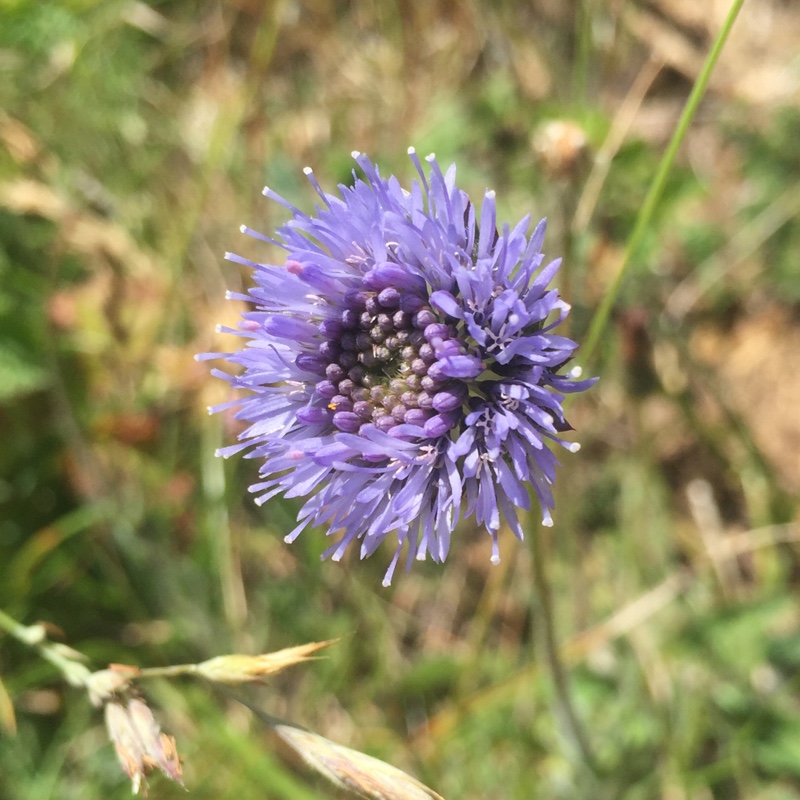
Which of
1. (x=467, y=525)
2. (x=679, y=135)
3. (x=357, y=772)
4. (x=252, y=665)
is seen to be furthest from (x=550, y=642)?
(x=467, y=525)

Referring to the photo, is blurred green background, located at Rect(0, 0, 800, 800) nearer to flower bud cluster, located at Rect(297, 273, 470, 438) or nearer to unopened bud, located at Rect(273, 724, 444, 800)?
flower bud cluster, located at Rect(297, 273, 470, 438)

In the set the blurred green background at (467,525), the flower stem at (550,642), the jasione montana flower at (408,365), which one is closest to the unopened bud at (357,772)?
the jasione montana flower at (408,365)

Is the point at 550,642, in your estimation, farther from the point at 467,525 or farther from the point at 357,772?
the point at 467,525

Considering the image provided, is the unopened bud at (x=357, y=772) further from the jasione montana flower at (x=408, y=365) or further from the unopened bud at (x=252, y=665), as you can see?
the jasione montana flower at (x=408, y=365)

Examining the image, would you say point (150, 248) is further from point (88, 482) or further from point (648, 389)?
point (648, 389)

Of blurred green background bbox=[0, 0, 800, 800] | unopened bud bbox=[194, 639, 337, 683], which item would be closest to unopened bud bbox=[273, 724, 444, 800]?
unopened bud bbox=[194, 639, 337, 683]
